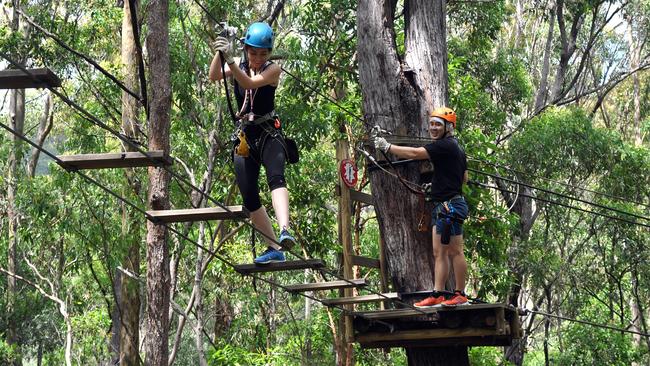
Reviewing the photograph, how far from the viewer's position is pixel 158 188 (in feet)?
34.2

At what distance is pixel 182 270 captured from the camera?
875 inches

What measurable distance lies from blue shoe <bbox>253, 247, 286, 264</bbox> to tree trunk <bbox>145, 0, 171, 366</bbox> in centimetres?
431

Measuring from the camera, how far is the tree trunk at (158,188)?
1045 centimetres

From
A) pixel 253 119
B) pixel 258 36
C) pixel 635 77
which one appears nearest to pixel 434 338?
pixel 253 119

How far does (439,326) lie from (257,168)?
1.98m

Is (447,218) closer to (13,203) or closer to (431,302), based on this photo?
(431,302)

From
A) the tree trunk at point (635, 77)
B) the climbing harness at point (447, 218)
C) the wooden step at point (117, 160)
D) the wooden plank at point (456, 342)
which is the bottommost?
the wooden plank at point (456, 342)

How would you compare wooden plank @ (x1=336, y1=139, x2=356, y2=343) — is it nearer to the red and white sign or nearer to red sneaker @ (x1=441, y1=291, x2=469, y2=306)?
the red and white sign

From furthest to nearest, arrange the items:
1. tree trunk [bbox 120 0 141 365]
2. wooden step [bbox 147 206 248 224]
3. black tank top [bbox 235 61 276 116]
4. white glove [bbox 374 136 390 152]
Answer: tree trunk [bbox 120 0 141 365] < white glove [bbox 374 136 390 152] < black tank top [bbox 235 61 276 116] < wooden step [bbox 147 206 248 224]

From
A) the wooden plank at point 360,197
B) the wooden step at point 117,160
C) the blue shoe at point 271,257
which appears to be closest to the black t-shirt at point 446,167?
the wooden plank at point 360,197

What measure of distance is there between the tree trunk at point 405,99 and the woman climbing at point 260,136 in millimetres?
1910

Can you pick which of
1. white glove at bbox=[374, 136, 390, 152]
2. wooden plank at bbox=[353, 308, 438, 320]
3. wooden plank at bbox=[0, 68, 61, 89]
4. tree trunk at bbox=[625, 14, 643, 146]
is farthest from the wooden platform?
tree trunk at bbox=[625, 14, 643, 146]

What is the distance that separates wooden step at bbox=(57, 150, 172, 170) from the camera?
5.13 metres

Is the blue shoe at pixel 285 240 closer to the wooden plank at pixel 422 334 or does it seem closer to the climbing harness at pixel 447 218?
the climbing harness at pixel 447 218
